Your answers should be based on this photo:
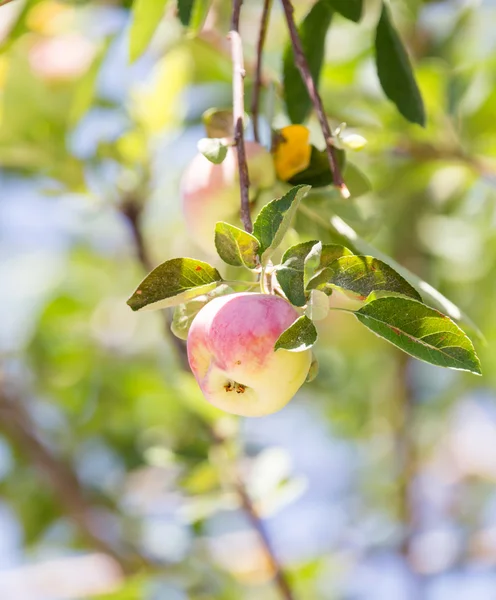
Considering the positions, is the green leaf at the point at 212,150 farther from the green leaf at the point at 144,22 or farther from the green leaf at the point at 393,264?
the green leaf at the point at 144,22

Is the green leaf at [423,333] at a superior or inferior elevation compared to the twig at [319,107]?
inferior

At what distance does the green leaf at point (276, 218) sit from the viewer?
0.56 m

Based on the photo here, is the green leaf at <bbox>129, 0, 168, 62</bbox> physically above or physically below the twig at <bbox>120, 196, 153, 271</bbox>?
above

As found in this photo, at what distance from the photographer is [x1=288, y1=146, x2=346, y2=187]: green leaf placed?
74 centimetres

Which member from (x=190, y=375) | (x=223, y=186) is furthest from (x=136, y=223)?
(x=223, y=186)

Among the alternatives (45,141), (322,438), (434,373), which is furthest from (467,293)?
(45,141)

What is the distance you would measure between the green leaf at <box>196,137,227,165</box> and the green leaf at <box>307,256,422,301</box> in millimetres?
125

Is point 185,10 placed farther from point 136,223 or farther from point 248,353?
point 136,223

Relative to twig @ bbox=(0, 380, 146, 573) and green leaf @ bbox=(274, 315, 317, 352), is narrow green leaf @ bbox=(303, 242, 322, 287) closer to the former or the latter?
green leaf @ bbox=(274, 315, 317, 352)

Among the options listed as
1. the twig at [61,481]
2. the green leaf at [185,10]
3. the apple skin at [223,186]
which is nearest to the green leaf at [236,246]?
the apple skin at [223,186]

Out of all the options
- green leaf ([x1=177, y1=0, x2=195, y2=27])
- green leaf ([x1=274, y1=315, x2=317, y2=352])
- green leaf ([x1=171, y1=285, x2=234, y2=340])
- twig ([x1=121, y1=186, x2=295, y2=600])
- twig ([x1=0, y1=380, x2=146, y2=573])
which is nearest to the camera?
green leaf ([x1=274, y1=315, x2=317, y2=352])

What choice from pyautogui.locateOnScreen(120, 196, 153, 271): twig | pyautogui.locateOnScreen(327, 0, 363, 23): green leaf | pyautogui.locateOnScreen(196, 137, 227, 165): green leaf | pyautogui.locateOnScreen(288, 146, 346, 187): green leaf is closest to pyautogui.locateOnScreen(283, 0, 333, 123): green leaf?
pyautogui.locateOnScreen(327, 0, 363, 23): green leaf

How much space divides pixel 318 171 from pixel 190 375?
1.95ft

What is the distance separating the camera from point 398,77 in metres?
0.81
